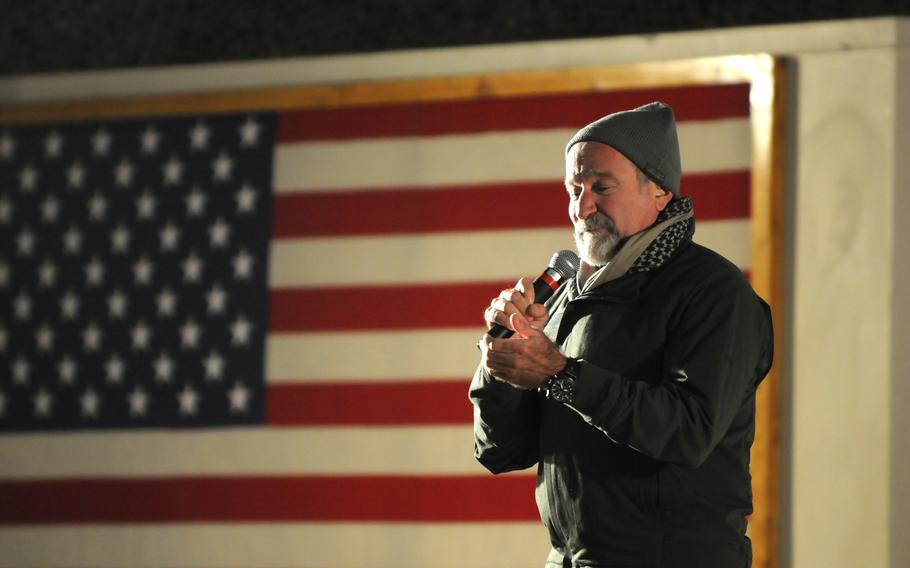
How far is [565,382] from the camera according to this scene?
5.16 feet

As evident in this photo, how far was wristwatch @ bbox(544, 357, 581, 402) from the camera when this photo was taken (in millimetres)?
1565

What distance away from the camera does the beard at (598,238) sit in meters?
1.82

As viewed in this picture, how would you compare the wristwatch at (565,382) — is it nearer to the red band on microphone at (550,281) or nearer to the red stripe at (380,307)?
the red band on microphone at (550,281)

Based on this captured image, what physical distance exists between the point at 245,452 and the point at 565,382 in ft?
6.93

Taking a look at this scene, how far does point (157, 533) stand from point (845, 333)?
2.14m

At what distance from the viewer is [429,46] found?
3.50m

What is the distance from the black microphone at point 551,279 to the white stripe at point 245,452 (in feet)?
4.89

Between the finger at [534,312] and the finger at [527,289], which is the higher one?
the finger at [527,289]

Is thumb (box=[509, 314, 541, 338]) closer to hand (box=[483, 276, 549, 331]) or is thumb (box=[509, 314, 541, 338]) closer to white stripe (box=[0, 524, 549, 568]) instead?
hand (box=[483, 276, 549, 331])

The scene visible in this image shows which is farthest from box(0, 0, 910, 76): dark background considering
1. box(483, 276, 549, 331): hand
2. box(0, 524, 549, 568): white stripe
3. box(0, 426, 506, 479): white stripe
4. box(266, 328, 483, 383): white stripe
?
box(483, 276, 549, 331): hand

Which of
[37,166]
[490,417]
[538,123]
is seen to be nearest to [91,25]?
[37,166]

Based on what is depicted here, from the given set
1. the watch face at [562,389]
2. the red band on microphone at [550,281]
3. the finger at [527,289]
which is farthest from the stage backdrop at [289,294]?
the watch face at [562,389]

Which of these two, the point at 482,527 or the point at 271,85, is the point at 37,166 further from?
the point at 482,527

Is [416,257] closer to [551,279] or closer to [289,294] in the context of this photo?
[289,294]
